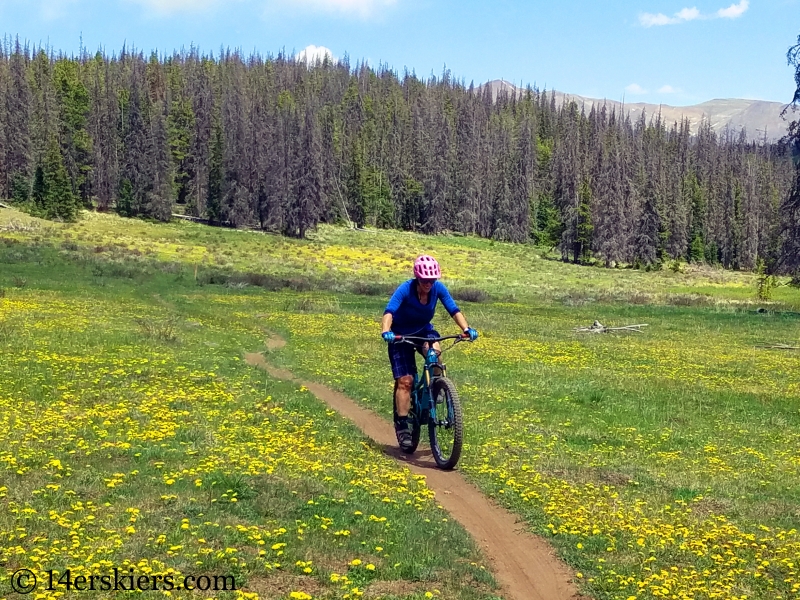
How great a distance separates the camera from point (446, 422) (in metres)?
11.0

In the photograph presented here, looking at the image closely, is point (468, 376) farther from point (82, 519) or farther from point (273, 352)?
point (82, 519)

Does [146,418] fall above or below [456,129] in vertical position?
below

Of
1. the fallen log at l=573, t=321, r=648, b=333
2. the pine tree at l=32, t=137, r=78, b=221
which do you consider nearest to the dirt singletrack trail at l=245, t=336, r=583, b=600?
the fallen log at l=573, t=321, r=648, b=333

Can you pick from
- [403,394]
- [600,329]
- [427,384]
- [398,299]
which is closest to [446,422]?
[427,384]

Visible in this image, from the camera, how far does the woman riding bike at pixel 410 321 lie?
1109cm

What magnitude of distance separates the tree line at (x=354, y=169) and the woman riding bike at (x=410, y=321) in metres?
80.2

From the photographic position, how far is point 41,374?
15984mm

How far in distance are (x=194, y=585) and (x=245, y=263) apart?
69.4 m

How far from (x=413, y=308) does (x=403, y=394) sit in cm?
137

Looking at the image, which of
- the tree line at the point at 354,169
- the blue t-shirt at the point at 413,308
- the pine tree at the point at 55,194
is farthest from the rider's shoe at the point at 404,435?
the pine tree at the point at 55,194

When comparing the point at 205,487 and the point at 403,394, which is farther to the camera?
the point at 403,394

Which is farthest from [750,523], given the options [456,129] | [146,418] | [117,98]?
[456,129]

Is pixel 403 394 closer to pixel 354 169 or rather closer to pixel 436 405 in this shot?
pixel 436 405

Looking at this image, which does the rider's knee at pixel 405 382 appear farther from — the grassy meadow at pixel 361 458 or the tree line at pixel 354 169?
the tree line at pixel 354 169
